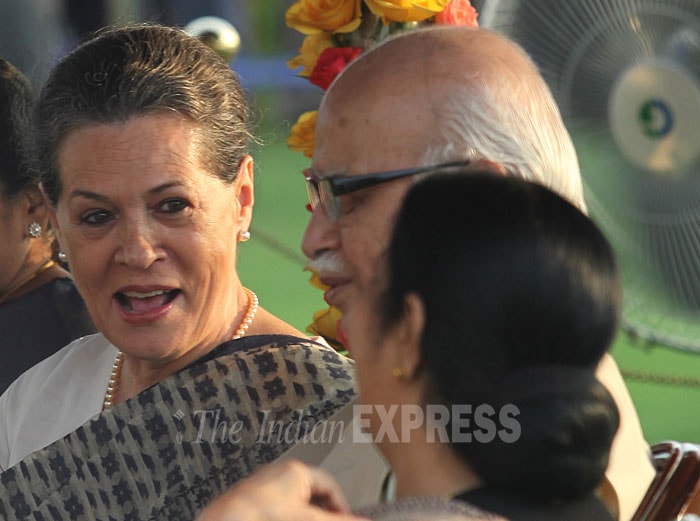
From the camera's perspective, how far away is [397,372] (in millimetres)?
1545

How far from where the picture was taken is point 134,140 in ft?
8.01

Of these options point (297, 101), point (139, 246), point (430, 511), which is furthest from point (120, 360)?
point (297, 101)

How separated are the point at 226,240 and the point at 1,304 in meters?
0.94

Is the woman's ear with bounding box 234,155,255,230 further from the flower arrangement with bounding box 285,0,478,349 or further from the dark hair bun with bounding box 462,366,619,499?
the dark hair bun with bounding box 462,366,619,499

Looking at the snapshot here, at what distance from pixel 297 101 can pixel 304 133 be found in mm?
10190

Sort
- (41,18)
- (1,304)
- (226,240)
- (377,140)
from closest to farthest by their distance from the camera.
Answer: (377,140), (226,240), (1,304), (41,18)

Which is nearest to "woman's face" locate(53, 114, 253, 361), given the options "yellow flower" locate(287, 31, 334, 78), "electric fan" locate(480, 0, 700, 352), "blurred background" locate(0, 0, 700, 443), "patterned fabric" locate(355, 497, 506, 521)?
"blurred background" locate(0, 0, 700, 443)

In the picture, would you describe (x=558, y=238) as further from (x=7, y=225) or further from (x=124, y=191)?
(x=7, y=225)

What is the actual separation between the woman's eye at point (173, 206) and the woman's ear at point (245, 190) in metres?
0.17

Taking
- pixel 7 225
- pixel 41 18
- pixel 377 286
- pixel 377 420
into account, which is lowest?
pixel 41 18

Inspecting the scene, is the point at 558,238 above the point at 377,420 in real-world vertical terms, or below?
above

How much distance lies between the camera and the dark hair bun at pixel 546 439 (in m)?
1.46

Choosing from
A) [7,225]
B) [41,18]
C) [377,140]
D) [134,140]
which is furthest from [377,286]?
[41,18]

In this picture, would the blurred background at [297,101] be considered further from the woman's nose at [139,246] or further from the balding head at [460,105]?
A: the balding head at [460,105]
